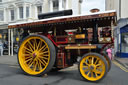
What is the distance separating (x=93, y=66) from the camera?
548 cm

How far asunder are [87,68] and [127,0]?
12457 mm

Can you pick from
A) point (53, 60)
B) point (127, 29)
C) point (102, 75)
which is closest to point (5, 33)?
point (127, 29)

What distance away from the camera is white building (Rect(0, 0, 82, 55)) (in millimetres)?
20375

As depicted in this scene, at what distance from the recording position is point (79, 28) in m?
6.72

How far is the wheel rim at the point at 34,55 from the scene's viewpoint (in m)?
6.38

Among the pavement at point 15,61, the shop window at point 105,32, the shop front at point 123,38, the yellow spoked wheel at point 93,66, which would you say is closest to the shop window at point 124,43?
the shop front at point 123,38

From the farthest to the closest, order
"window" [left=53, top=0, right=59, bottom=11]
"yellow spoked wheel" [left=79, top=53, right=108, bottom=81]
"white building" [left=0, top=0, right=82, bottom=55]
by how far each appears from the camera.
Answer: "window" [left=53, top=0, right=59, bottom=11], "white building" [left=0, top=0, right=82, bottom=55], "yellow spoked wheel" [left=79, top=53, right=108, bottom=81]

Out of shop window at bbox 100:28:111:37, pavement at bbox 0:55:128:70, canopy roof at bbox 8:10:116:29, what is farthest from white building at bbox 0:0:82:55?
shop window at bbox 100:28:111:37

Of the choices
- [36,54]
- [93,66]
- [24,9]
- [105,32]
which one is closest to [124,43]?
[105,32]

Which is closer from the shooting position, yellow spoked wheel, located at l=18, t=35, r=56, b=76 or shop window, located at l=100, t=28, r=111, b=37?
yellow spoked wheel, located at l=18, t=35, r=56, b=76

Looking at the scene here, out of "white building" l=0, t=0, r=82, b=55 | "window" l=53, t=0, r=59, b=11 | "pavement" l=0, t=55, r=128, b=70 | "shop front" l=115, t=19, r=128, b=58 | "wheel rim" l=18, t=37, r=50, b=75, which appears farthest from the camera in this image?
"window" l=53, t=0, r=59, b=11

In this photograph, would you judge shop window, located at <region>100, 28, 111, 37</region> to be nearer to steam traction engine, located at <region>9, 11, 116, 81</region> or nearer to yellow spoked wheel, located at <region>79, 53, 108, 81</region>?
steam traction engine, located at <region>9, 11, 116, 81</region>

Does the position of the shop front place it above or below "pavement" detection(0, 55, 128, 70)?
above

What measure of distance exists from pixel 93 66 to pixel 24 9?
1723 centimetres
